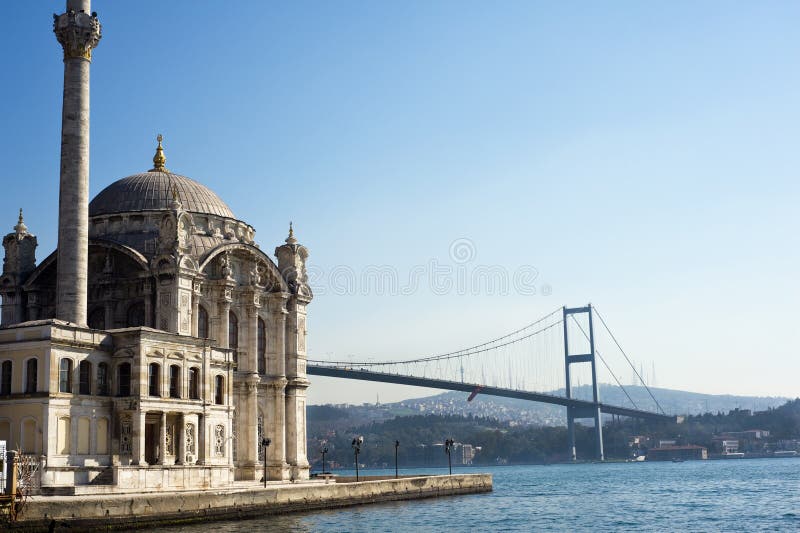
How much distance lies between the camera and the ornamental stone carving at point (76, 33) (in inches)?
1575

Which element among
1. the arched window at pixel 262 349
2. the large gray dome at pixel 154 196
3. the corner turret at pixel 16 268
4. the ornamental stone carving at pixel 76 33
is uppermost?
the ornamental stone carving at pixel 76 33

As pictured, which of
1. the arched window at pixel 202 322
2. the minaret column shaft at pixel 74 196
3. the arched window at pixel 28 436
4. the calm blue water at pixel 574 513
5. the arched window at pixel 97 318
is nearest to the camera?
the arched window at pixel 28 436

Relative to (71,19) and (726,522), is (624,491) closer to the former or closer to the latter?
(726,522)

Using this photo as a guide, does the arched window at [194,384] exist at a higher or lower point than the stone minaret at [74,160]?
lower

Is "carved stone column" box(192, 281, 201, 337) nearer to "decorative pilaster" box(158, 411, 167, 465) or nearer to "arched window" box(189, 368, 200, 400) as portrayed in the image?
"arched window" box(189, 368, 200, 400)

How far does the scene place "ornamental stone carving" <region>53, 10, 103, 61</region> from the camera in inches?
1575

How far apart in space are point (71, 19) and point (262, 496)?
62.8 feet

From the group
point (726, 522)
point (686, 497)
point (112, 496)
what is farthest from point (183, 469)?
point (686, 497)

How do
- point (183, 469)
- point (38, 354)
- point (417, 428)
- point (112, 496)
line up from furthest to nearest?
1. point (417, 428)
2. point (183, 469)
3. point (38, 354)
4. point (112, 496)

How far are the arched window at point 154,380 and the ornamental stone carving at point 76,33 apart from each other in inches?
475

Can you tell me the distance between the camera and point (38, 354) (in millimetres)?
35594

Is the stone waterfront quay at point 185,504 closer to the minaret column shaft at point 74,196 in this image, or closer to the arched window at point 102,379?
the arched window at point 102,379

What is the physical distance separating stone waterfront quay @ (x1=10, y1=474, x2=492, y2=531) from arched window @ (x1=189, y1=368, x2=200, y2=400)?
4152 millimetres

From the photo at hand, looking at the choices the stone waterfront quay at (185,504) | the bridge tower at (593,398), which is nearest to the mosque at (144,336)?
the stone waterfront quay at (185,504)
